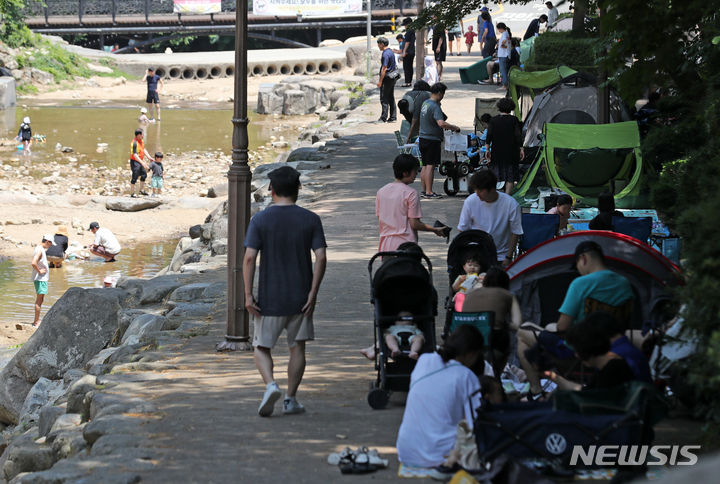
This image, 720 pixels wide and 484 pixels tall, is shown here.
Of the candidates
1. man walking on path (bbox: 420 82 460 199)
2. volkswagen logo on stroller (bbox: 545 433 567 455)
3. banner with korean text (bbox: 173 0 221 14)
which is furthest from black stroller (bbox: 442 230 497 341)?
banner with korean text (bbox: 173 0 221 14)

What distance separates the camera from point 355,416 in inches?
307

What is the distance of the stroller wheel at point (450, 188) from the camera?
17641 mm

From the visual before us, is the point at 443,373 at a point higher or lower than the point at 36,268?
higher

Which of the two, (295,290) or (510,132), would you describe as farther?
(510,132)

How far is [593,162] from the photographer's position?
49.2ft

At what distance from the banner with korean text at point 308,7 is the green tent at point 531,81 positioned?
35.4m

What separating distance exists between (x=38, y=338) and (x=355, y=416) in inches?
242

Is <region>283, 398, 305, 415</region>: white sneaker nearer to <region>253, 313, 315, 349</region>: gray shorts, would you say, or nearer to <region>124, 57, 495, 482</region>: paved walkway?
<region>124, 57, 495, 482</region>: paved walkway

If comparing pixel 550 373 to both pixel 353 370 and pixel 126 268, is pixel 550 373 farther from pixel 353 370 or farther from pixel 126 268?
pixel 126 268

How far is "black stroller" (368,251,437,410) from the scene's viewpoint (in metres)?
7.87

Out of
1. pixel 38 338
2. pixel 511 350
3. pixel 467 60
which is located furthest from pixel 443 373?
pixel 467 60

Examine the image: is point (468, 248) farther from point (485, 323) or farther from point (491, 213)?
point (485, 323)

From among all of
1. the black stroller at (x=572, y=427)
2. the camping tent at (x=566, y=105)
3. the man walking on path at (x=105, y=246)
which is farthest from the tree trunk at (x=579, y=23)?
the black stroller at (x=572, y=427)

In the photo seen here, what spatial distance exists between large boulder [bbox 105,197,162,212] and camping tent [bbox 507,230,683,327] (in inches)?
631
